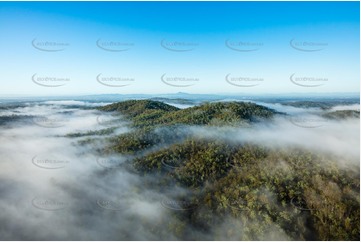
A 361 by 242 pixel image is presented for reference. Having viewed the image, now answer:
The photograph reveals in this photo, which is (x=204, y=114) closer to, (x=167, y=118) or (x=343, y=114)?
(x=167, y=118)

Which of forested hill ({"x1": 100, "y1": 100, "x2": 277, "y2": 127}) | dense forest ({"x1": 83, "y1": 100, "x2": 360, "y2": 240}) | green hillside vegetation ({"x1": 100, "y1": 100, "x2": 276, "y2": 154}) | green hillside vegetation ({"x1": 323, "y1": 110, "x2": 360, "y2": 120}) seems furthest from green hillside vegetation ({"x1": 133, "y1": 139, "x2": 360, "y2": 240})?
green hillside vegetation ({"x1": 323, "y1": 110, "x2": 360, "y2": 120})

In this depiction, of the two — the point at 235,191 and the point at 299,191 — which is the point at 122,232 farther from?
the point at 299,191

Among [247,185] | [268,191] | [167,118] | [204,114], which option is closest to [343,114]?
[204,114]

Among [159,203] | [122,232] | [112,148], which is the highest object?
[112,148]

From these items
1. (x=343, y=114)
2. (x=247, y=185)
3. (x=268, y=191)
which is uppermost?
(x=343, y=114)

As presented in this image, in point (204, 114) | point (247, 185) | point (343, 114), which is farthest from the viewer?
point (204, 114)

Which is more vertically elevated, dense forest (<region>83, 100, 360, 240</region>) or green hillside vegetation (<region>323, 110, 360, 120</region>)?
green hillside vegetation (<region>323, 110, 360, 120</region>)

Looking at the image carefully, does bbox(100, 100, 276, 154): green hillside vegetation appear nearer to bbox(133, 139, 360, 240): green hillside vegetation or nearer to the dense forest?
the dense forest

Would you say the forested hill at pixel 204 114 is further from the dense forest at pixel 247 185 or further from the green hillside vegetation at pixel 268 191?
the green hillside vegetation at pixel 268 191

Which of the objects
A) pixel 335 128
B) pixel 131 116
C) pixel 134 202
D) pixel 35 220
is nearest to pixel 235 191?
pixel 134 202
